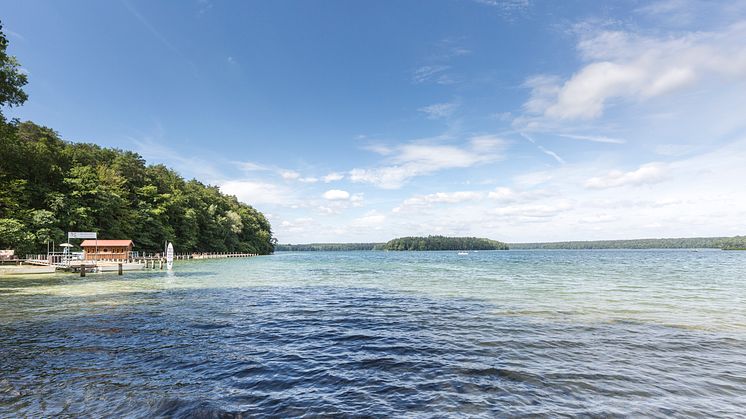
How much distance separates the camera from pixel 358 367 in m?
9.77

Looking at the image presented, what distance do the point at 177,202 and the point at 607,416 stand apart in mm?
99160

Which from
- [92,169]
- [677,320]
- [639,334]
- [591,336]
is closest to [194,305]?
[591,336]

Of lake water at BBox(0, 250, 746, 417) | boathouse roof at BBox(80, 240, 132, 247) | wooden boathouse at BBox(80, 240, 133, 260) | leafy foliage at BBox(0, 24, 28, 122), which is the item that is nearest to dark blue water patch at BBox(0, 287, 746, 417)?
lake water at BBox(0, 250, 746, 417)

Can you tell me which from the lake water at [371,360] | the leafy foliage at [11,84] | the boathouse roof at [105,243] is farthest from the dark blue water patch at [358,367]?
the boathouse roof at [105,243]

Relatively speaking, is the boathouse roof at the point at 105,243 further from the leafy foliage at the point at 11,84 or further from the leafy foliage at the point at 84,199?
the leafy foliage at the point at 11,84

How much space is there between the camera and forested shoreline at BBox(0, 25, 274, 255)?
4643 cm

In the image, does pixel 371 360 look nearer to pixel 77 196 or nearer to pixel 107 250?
pixel 107 250

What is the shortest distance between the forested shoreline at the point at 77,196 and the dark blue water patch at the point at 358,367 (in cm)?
3093

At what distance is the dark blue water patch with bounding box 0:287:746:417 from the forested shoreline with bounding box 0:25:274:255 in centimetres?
3093

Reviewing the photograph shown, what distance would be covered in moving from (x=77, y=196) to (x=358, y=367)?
69.4 meters

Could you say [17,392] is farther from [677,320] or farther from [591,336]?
[677,320]

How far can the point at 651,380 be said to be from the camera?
883cm

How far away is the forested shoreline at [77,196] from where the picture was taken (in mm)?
46434

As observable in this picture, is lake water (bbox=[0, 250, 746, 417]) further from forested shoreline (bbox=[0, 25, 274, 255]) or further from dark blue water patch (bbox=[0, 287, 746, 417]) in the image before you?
forested shoreline (bbox=[0, 25, 274, 255])
